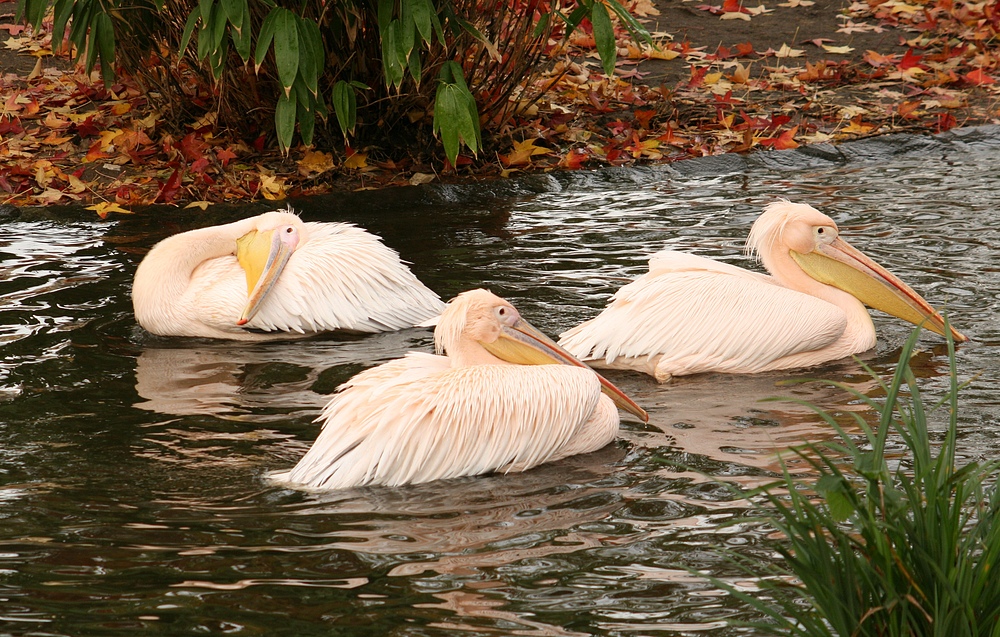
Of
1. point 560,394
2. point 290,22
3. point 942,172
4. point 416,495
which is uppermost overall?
point 290,22

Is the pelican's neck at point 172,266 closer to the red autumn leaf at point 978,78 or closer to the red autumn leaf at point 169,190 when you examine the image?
the red autumn leaf at point 169,190

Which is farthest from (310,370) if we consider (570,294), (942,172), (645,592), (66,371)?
(942,172)

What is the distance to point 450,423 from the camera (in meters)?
3.78

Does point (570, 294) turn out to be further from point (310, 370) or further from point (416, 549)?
point (416, 549)

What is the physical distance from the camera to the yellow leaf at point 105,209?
7.08 m

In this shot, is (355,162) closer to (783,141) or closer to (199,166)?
(199,166)

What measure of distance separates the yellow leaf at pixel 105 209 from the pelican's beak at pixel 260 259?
1804 millimetres

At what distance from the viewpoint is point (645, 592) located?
9.61 feet

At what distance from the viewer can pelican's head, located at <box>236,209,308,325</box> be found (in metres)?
5.31

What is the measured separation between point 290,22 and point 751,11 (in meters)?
5.70

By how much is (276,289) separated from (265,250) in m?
0.19

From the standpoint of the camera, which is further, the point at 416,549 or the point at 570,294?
the point at 570,294

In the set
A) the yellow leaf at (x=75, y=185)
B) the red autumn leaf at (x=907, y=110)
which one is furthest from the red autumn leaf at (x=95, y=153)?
the red autumn leaf at (x=907, y=110)

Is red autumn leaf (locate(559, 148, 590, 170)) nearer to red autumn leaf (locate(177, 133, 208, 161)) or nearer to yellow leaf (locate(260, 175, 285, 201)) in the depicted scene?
yellow leaf (locate(260, 175, 285, 201))
